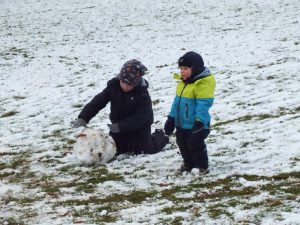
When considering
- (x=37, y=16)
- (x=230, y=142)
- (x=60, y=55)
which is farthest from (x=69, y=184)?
(x=37, y=16)

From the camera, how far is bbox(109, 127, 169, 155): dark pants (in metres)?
8.09

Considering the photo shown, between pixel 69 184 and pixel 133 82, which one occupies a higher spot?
pixel 133 82

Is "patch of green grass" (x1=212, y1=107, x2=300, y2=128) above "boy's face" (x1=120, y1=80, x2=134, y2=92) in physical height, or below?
below

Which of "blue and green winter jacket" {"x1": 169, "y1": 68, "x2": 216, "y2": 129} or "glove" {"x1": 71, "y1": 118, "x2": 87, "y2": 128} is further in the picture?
"glove" {"x1": 71, "y1": 118, "x2": 87, "y2": 128}

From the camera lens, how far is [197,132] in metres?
6.59

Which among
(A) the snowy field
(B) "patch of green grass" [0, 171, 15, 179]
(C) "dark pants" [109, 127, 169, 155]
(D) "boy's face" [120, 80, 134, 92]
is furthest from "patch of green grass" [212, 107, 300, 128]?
(B) "patch of green grass" [0, 171, 15, 179]

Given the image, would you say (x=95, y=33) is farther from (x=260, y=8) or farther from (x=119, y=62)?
(x=260, y=8)

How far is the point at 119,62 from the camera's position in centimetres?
1733

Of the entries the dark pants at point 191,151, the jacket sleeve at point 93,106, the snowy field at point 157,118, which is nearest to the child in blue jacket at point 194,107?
the dark pants at point 191,151

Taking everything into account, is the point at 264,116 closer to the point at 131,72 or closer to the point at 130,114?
the point at 130,114

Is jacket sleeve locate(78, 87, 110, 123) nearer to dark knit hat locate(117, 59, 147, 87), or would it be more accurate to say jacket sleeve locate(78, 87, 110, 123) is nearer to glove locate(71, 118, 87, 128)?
glove locate(71, 118, 87, 128)

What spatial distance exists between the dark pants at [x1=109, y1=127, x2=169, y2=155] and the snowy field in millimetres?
241

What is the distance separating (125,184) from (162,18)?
19.6 m

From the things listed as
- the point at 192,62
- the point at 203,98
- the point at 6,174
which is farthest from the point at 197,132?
the point at 6,174
